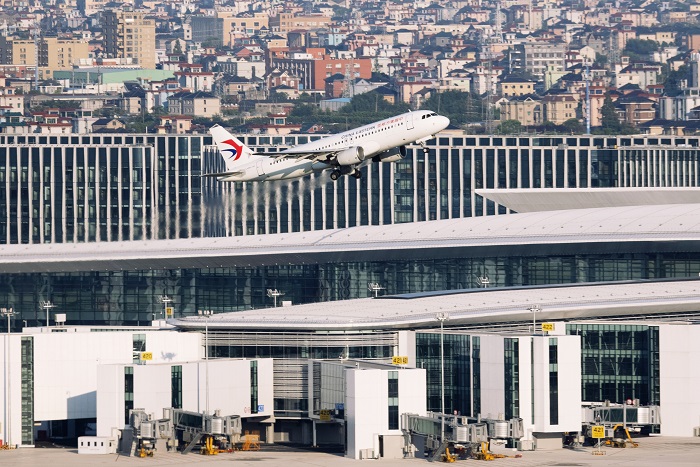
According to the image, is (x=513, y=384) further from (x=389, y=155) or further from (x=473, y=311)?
(x=389, y=155)

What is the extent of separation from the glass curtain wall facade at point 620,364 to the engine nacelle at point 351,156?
2659 centimetres

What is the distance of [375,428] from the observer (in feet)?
543

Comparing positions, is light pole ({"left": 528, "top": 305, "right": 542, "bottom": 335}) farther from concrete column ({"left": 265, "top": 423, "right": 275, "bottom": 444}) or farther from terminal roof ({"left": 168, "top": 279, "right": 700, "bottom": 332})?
concrete column ({"left": 265, "top": 423, "right": 275, "bottom": 444})

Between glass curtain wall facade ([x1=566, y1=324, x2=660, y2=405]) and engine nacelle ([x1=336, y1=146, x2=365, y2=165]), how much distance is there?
26592 mm

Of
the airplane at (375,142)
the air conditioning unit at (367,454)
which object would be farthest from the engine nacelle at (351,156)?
the air conditioning unit at (367,454)

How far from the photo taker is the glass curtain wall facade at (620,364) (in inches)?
6973

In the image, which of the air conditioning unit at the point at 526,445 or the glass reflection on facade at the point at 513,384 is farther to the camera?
the glass reflection on facade at the point at 513,384

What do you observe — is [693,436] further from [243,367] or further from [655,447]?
[243,367]

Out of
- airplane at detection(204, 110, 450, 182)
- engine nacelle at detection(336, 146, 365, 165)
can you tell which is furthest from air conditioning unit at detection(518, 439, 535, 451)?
engine nacelle at detection(336, 146, 365, 165)

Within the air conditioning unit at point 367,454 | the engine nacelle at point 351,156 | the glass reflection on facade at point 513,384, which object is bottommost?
the air conditioning unit at point 367,454

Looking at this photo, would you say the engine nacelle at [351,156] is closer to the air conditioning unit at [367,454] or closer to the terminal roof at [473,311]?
the terminal roof at [473,311]

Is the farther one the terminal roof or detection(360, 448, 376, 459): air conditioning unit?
the terminal roof

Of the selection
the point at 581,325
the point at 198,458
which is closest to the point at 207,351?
the point at 198,458

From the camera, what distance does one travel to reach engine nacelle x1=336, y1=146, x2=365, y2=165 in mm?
192000
